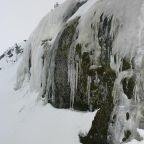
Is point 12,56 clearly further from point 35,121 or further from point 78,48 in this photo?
point 78,48

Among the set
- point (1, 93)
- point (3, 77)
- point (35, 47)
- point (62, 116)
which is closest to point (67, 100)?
point (62, 116)

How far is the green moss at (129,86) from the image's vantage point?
826 cm

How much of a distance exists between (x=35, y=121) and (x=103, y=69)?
3386 millimetres

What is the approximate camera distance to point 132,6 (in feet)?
29.4

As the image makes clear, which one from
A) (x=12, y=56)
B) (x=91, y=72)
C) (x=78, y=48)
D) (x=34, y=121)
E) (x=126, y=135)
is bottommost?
(x=34, y=121)

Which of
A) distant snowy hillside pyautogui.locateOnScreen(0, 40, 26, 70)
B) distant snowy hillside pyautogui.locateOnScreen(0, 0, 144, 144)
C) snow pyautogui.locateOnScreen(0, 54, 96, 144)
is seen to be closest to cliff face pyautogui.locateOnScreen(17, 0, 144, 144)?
distant snowy hillside pyautogui.locateOnScreen(0, 0, 144, 144)

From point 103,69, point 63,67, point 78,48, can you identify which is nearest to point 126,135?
point 103,69

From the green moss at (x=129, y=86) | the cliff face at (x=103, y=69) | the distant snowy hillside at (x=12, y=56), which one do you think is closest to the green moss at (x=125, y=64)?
the cliff face at (x=103, y=69)

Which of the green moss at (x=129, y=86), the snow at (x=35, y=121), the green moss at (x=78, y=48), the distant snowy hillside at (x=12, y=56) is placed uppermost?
the distant snowy hillside at (x=12, y=56)

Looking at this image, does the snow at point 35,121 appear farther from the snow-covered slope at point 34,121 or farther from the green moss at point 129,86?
the green moss at point 129,86

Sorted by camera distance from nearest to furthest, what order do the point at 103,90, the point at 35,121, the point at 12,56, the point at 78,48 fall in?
the point at 103,90 < the point at 78,48 < the point at 35,121 < the point at 12,56

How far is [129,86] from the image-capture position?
8.32 meters

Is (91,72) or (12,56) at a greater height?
(12,56)

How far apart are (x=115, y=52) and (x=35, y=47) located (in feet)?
20.6
